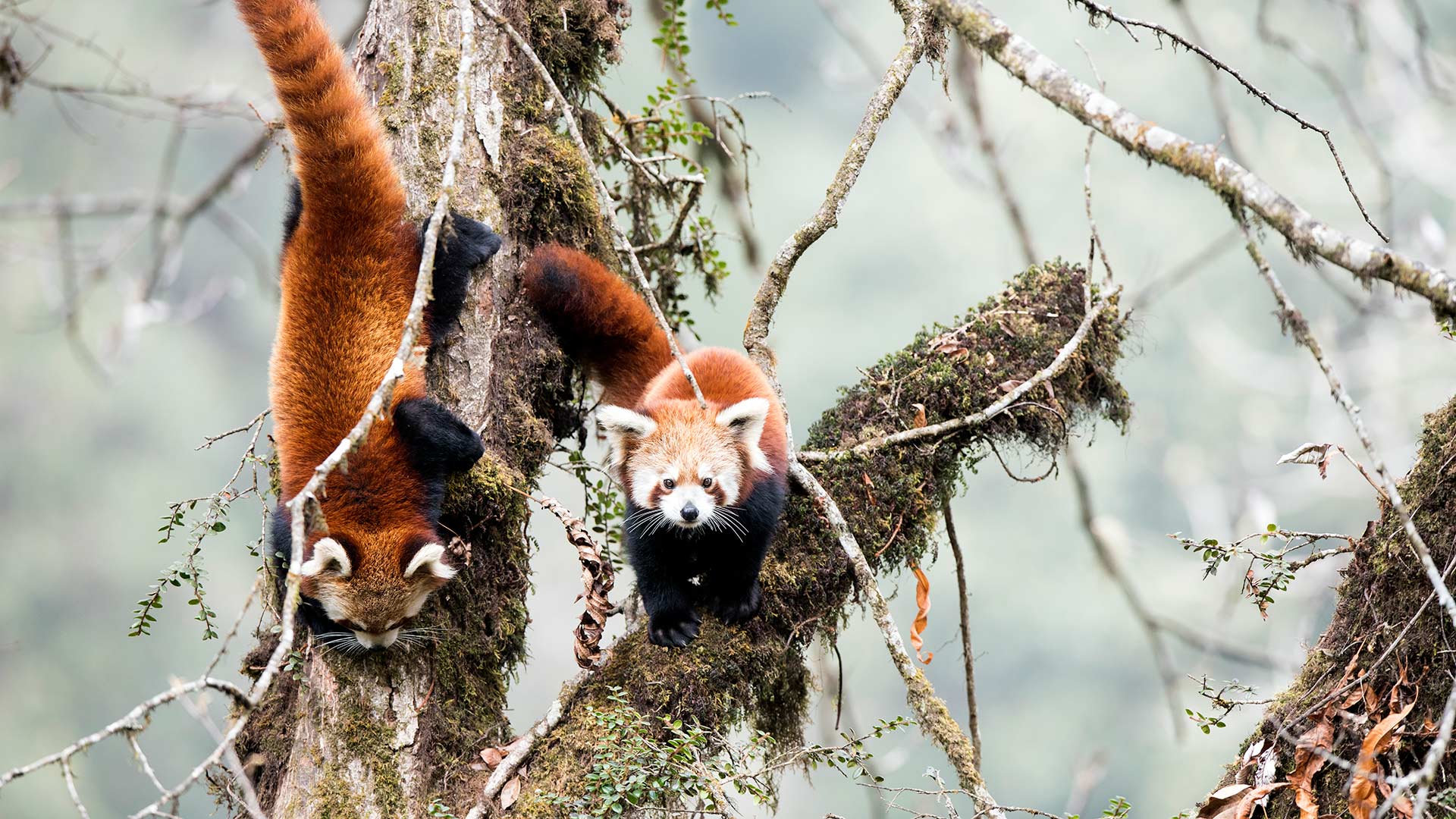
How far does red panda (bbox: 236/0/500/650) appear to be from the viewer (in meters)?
3.80

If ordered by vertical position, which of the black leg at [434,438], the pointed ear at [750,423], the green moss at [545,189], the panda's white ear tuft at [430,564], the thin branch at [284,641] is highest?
the green moss at [545,189]

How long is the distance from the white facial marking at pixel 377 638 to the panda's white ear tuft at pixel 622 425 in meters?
1.11

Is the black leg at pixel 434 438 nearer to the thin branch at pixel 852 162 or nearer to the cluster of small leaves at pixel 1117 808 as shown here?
the thin branch at pixel 852 162

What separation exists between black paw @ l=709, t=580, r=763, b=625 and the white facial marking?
1225mm

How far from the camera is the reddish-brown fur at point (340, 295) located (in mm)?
3875

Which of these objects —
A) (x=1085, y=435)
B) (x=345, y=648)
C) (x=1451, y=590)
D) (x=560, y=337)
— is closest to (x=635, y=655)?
(x=345, y=648)

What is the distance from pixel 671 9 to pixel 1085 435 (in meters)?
3.03

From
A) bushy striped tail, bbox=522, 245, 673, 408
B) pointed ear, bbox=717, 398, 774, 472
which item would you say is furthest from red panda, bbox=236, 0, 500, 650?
pointed ear, bbox=717, 398, 774, 472

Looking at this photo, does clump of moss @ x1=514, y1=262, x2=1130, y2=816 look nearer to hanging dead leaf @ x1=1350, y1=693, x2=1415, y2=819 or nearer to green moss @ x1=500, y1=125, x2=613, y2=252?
green moss @ x1=500, y1=125, x2=613, y2=252

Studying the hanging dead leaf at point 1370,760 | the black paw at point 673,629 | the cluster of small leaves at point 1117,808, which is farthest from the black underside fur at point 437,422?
the hanging dead leaf at point 1370,760

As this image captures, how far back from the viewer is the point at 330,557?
368cm

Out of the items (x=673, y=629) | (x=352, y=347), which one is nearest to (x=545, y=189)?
(x=352, y=347)

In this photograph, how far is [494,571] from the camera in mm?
4273

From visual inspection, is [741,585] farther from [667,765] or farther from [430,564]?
[430,564]
